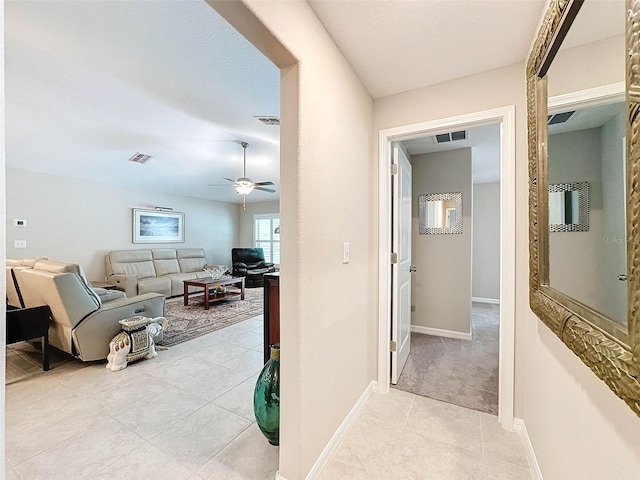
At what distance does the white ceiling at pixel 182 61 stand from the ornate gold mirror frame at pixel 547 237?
12.4 inches

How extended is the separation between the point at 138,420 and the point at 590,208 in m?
2.64

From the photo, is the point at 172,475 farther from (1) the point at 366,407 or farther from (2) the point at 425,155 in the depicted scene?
(2) the point at 425,155

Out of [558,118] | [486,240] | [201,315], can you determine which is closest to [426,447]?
[558,118]

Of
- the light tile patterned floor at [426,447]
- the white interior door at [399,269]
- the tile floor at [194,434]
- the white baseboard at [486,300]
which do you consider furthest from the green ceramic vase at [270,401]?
the white baseboard at [486,300]

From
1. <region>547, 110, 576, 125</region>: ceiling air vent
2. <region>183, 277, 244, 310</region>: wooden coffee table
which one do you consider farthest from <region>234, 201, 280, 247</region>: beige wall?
<region>547, 110, 576, 125</region>: ceiling air vent

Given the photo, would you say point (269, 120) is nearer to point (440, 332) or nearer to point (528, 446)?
point (440, 332)

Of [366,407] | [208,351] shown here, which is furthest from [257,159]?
[366,407]

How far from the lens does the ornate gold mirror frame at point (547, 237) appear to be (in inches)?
22.6

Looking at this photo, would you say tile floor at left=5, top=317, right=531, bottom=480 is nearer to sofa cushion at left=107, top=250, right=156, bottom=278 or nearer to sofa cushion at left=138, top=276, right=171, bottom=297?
sofa cushion at left=138, top=276, right=171, bottom=297

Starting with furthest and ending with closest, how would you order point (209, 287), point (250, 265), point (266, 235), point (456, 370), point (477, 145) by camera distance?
1. point (266, 235)
2. point (250, 265)
3. point (209, 287)
4. point (477, 145)
5. point (456, 370)

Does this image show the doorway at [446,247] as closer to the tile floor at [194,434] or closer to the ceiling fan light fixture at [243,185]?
the tile floor at [194,434]

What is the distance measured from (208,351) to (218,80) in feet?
8.91

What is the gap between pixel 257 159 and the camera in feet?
16.2

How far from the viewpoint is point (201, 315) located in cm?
433
